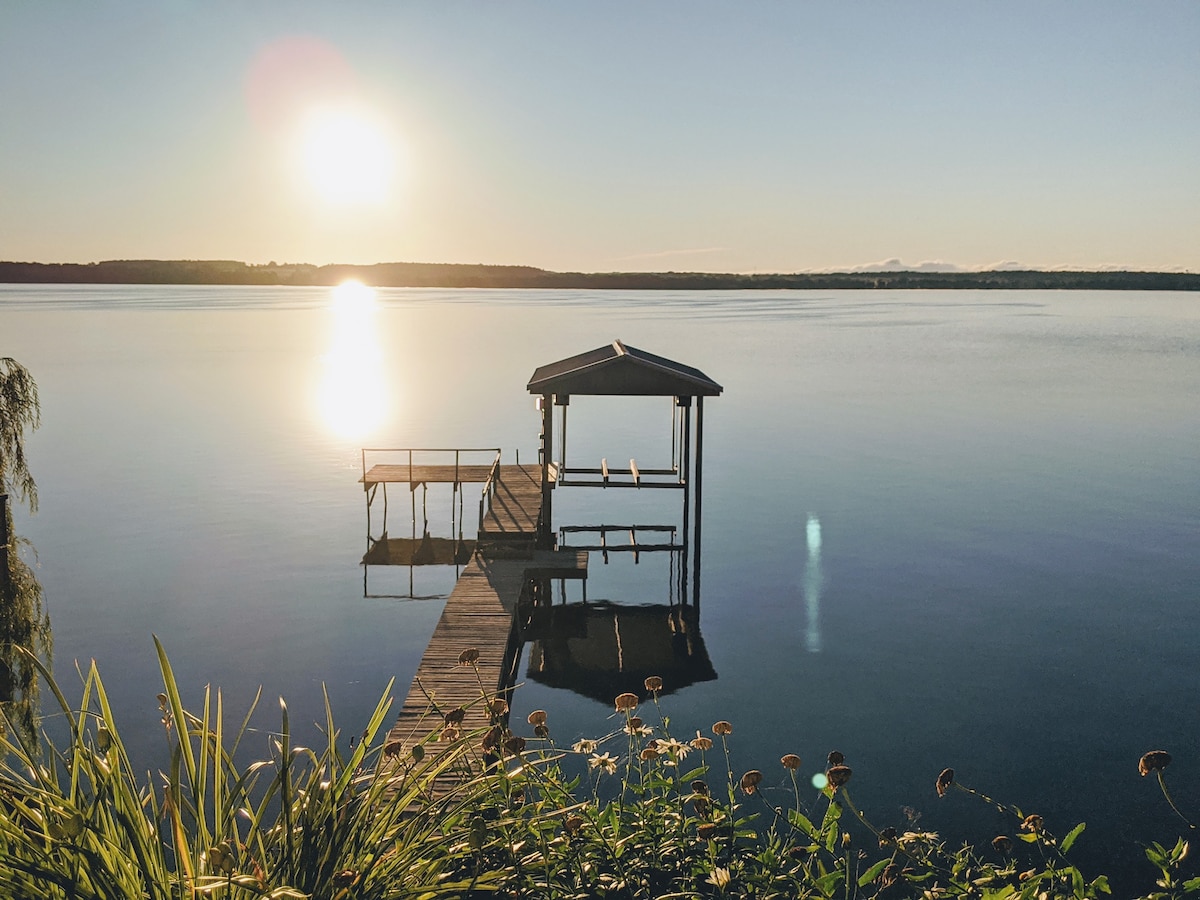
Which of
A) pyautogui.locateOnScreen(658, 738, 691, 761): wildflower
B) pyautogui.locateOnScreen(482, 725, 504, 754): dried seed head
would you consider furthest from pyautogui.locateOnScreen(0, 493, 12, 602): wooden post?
pyautogui.locateOnScreen(658, 738, 691, 761): wildflower

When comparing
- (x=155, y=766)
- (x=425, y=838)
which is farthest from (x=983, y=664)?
(x=425, y=838)

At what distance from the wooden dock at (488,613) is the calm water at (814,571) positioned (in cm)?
148

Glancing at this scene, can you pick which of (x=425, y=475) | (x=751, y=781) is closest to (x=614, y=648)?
(x=425, y=475)

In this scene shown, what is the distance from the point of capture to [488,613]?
59.1 ft

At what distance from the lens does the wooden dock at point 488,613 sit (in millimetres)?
13258

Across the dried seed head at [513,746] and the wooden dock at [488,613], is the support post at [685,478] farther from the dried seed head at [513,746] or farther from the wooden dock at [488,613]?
the dried seed head at [513,746]

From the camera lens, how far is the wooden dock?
43.5 feet

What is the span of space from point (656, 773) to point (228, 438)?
47.1 meters

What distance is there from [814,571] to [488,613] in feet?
36.2

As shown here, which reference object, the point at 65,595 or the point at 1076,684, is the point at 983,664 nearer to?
the point at 1076,684

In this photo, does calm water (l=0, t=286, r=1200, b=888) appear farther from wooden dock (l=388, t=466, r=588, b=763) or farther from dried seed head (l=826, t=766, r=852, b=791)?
dried seed head (l=826, t=766, r=852, b=791)

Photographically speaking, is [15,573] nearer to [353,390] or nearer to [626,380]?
[626,380]

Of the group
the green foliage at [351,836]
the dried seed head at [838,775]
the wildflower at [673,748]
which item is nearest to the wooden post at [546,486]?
the green foliage at [351,836]

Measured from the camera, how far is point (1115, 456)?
43.1m
